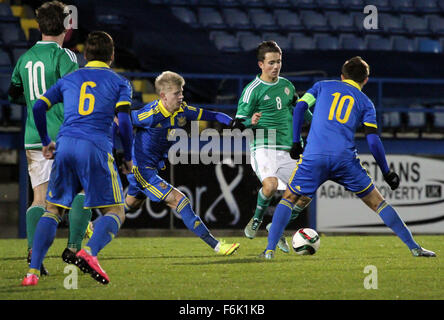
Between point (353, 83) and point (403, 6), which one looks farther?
point (403, 6)

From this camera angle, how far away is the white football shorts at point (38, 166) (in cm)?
623

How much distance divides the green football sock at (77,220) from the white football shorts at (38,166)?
0.31 meters

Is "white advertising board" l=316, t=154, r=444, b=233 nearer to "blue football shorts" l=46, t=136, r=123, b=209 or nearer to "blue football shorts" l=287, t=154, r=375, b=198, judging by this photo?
"blue football shorts" l=287, t=154, r=375, b=198

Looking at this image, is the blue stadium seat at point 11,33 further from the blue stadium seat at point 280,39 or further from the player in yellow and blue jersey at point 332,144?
the player in yellow and blue jersey at point 332,144

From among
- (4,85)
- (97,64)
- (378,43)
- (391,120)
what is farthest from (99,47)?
(378,43)

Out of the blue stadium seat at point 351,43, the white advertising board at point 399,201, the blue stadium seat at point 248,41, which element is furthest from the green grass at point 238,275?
the blue stadium seat at point 351,43

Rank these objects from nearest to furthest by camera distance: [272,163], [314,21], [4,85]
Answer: [272,163], [4,85], [314,21]

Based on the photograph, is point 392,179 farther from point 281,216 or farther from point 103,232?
point 103,232

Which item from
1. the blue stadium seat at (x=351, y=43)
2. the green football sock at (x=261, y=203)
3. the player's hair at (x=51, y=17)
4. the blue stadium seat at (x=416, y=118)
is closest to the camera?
the player's hair at (x=51, y=17)

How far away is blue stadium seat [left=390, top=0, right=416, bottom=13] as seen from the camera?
60.0 feet

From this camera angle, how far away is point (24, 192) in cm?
1088

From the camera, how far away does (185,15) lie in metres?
17.0

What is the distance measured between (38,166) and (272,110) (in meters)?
2.56
